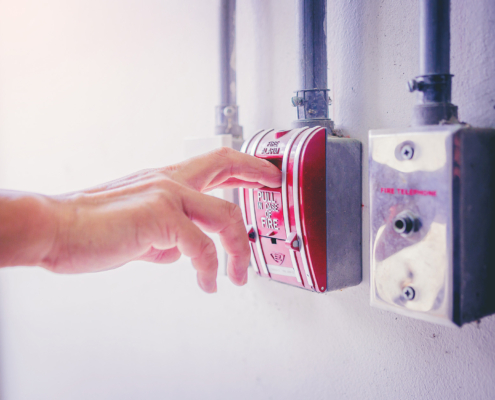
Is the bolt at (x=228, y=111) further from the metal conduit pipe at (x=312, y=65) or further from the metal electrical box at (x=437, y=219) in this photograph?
the metal electrical box at (x=437, y=219)

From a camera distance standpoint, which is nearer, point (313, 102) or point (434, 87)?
point (434, 87)

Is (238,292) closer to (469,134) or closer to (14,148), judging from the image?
(469,134)

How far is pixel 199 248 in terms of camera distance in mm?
500

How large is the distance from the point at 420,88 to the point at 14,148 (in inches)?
62.3

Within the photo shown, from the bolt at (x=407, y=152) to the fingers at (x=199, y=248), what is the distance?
0.25 meters

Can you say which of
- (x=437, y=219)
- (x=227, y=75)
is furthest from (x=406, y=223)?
(x=227, y=75)

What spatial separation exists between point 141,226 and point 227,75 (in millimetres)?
532

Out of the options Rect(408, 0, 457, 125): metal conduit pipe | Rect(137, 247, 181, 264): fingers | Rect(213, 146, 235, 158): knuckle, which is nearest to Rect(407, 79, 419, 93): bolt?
Rect(408, 0, 457, 125): metal conduit pipe

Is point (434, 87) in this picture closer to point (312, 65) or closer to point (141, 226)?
point (312, 65)

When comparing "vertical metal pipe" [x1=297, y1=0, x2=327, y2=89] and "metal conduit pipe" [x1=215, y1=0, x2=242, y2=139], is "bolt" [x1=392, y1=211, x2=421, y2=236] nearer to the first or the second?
"vertical metal pipe" [x1=297, y1=0, x2=327, y2=89]

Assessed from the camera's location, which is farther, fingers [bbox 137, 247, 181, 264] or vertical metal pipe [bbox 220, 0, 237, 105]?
vertical metal pipe [bbox 220, 0, 237, 105]

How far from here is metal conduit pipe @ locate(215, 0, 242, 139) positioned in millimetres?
897

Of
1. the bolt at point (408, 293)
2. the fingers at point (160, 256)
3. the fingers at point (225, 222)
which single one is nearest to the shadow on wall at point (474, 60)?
the bolt at point (408, 293)

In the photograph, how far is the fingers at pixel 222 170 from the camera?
594 millimetres
